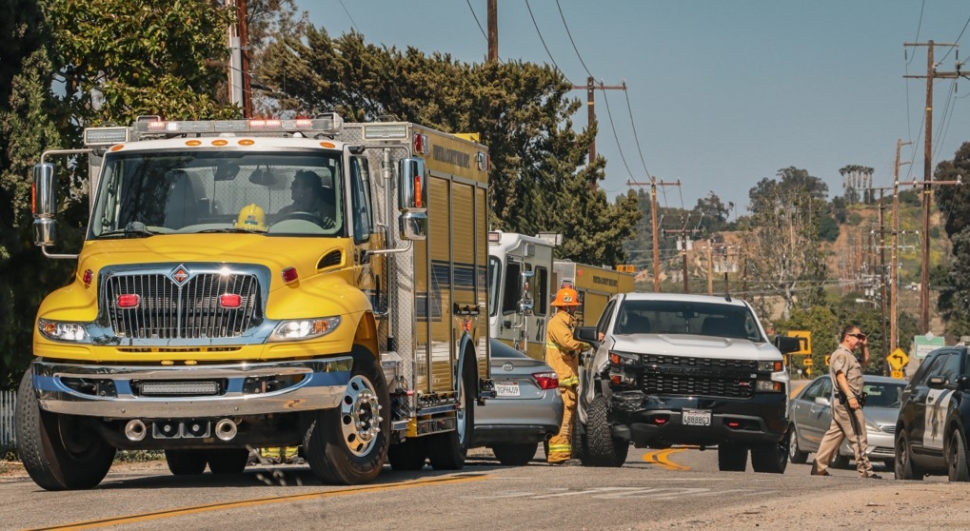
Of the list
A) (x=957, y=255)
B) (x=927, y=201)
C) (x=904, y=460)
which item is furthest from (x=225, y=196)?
(x=957, y=255)

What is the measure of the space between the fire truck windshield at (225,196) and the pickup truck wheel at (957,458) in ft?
23.9

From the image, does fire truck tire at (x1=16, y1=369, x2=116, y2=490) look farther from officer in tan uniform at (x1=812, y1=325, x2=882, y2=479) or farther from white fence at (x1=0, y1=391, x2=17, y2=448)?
officer in tan uniform at (x1=812, y1=325, x2=882, y2=479)

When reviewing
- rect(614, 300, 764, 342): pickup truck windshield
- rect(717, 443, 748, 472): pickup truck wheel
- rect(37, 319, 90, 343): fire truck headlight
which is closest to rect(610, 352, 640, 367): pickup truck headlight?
rect(614, 300, 764, 342): pickup truck windshield

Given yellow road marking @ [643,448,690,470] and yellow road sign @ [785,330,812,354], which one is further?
yellow road sign @ [785,330,812,354]

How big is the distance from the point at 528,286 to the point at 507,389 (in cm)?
895

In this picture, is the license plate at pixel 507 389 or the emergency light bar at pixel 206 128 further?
the license plate at pixel 507 389

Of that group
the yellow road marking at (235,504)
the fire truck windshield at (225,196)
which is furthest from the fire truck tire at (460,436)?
the fire truck windshield at (225,196)

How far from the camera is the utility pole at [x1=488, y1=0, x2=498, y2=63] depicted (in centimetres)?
4379

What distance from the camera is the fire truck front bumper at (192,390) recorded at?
12.2 metres

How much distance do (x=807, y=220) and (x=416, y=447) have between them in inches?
5250

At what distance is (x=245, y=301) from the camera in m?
12.4

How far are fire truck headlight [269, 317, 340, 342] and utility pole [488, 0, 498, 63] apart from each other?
3188 cm

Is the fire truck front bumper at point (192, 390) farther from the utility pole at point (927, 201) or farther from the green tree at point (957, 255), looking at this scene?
the green tree at point (957, 255)

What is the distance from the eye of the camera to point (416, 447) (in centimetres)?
1606
